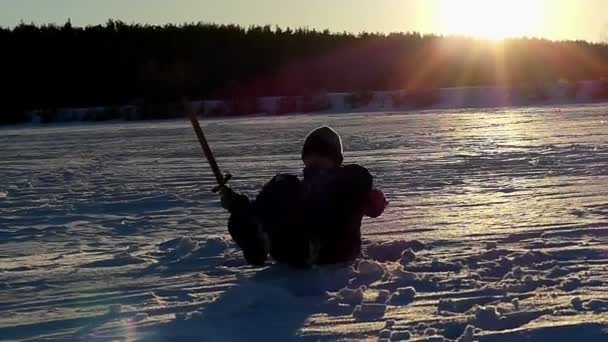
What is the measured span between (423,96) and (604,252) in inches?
855

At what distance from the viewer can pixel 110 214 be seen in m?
7.14

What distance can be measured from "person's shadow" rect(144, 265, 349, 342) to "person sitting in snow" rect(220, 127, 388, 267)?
13cm

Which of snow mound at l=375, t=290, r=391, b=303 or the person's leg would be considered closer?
snow mound at l=375, t=290, r=391, b=303

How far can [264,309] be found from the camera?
397 cm

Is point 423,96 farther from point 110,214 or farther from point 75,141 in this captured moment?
point 110,214

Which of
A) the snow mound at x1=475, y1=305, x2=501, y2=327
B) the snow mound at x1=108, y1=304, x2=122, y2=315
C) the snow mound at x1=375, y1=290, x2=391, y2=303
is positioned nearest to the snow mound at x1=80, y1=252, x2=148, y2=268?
→ the snow mound at x1=108, y1=304, x2=122, y2=315

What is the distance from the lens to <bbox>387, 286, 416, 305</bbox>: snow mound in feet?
13.1

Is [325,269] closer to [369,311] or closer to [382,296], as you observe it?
[382,296]

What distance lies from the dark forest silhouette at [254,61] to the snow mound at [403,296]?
2601cm

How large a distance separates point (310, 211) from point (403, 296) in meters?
0.83

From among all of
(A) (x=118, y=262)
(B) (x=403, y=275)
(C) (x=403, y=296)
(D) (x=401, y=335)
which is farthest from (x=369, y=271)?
(A) (x=118, y=262)

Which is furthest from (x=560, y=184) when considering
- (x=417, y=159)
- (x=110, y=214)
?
(x=110, y=214)

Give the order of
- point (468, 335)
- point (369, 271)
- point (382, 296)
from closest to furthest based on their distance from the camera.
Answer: point (468, 335) → point (382, 296) → point (369, 271)

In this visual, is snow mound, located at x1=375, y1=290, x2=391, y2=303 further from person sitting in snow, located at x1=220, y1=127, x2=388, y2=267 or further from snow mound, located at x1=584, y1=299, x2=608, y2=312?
snow mound, located at x1=584, y1=299, x2=608, y2=312
